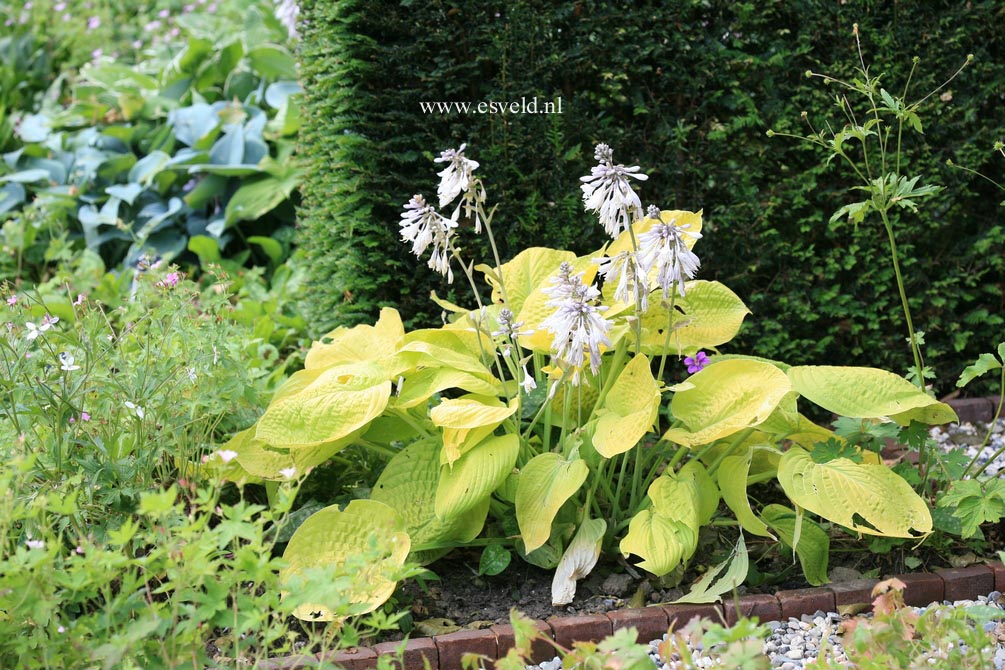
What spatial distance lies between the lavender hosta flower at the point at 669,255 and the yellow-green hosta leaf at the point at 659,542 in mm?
606

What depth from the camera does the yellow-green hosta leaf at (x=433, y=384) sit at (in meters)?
2.69

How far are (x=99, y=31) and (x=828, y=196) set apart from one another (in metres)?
5.57

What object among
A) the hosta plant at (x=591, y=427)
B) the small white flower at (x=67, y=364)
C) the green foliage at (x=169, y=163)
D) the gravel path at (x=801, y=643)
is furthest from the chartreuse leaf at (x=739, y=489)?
the green foliage at (x=169, y=163)

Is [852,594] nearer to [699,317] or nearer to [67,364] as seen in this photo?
[699,317]

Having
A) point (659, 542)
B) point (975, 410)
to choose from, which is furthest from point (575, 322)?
point (975, 410)

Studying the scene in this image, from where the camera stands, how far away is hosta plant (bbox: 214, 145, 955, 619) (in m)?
2.43

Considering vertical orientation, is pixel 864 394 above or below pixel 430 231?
below

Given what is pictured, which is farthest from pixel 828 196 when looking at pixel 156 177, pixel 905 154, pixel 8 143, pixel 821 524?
pixel 8 143

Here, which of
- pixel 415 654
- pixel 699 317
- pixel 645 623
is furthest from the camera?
pixel 699 317

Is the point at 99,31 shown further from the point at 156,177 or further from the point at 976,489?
the point at 976,489

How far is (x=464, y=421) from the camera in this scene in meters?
2.52

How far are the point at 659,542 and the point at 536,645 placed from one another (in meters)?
0.39

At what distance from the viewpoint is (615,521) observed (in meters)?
2.73

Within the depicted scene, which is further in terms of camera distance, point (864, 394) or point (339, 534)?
point (864, 394)
